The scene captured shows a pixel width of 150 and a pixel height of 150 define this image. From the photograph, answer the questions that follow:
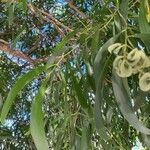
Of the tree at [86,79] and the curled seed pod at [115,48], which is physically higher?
the tree at [86,79]

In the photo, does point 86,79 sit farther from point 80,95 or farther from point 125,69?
point 125,69

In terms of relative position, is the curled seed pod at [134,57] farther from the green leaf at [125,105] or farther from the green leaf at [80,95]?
the green leaf at [80,95]

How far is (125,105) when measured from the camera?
1.12 m

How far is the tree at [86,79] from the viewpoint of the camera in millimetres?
1118

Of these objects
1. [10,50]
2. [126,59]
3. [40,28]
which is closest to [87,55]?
[126,59]

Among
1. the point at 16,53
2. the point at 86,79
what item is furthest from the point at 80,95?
the point at 16,53

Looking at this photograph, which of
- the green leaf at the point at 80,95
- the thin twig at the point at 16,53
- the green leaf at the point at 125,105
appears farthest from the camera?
the thin twig at the point at 16,53

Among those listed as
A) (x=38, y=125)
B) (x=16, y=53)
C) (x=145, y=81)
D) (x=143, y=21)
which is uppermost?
(x=16, y=53)

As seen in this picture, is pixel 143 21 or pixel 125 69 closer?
pixel 125 69

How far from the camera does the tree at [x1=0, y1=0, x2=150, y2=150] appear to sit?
1.12 metres

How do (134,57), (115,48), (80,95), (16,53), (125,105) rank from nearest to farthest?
1. (134,57)
2. (115,48)
3. (125,105)
4. (80,95)
5. (16,53)

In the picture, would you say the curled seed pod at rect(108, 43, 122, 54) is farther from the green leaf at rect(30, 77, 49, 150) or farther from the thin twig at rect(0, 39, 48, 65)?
the thin twig at rect(0, 39, 48, 65)

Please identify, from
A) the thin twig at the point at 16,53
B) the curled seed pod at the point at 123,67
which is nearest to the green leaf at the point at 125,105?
the curled seed pod at the point at 123,67

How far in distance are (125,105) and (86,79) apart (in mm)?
401
